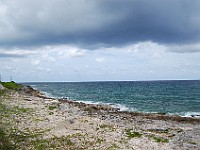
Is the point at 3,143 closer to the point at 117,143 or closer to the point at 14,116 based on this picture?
the point at 117,143

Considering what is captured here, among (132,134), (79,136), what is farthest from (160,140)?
(79,136)

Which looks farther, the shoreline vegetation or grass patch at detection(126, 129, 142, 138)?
grass patch at detection(126, 129, 142, 138)

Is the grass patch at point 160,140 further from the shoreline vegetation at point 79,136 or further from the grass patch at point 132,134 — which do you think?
the grass patch at point 132,134

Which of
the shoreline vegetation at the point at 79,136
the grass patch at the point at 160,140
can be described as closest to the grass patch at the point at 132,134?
the shoreline vegetation at the point at 79,136

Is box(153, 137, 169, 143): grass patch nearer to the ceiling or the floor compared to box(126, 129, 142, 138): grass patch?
nearer to the floor

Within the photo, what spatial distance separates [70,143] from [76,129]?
16.5 feet

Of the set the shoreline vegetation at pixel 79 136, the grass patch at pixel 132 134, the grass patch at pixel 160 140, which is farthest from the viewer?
the grass patch at pixel 132 134

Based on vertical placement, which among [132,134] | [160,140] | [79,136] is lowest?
[160,140]

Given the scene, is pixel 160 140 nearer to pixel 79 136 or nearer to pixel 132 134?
pixel 132 134

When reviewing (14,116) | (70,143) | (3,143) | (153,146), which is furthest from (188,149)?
(14,116)

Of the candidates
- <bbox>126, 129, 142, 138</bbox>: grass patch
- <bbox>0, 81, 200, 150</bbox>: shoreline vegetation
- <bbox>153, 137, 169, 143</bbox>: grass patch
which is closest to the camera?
<bbox>0, 81, 200, 150</bbox>: shoreline vegetation

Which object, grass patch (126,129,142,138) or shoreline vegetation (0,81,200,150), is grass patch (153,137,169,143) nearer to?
shoreline vegetation (0,81,200,150)

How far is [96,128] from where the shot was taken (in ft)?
93.3

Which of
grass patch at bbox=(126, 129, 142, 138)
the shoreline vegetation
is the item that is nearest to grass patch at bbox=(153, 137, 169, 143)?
the shoreline vegetation
